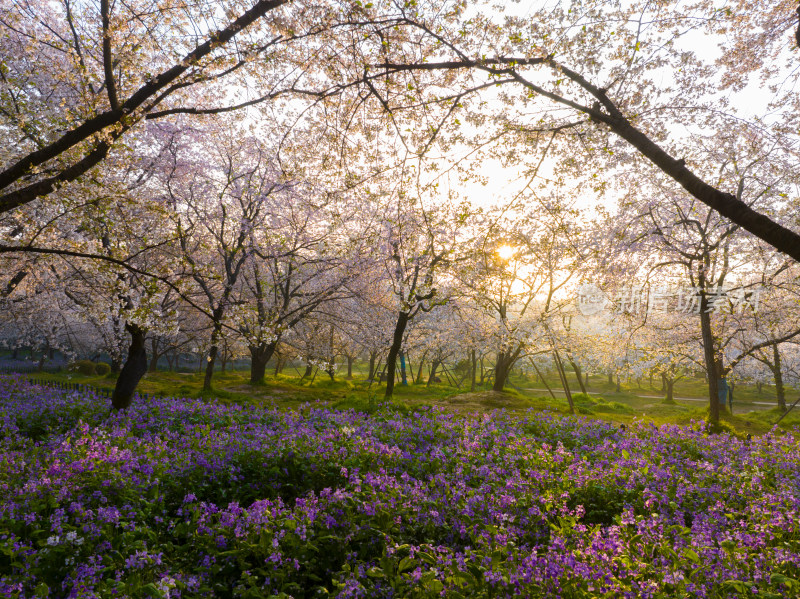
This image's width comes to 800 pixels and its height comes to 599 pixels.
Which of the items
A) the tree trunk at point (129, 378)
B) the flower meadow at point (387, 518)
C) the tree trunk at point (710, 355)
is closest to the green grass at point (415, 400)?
the tree trunk at point (710, 355)

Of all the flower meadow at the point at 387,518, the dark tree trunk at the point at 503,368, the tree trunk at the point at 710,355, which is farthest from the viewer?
the dark tree trunk at the point at 503,368

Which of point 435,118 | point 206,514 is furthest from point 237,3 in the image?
point 206,514

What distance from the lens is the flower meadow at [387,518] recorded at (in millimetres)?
3838

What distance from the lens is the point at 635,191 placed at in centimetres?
A: 1628

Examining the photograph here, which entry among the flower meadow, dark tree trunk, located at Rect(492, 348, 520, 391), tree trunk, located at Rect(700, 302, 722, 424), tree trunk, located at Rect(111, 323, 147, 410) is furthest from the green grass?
the flower meadow

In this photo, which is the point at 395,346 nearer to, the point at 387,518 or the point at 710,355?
A: the point at 710,355

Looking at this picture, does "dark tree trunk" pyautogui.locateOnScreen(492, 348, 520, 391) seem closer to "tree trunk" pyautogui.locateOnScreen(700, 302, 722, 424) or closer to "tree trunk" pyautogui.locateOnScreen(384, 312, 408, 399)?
"tree trunk" pyautogui.locateOnScreen(384, 312, 408, 399)

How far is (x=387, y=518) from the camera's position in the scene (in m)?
5.07

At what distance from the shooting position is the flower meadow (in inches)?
151

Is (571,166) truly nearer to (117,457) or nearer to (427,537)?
(427,537)

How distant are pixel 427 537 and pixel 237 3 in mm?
7385

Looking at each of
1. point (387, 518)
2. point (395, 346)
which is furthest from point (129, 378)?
point (387, 518)

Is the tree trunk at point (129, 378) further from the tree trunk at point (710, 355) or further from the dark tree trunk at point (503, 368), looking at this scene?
the dark tree trunk at point (503, 368)

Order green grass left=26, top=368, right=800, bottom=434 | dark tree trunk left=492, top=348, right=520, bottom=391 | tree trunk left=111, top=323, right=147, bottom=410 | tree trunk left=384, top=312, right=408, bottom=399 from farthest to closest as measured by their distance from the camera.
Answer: dark tree trunk left=492, top=348, right=520, bottom=391 < tree trunk left=384, top=312, right=408, bottom=399 < green grass left=26, top=368, right=800, bottom=434 < tree trunk left=111, top=323, right=147, bottom=410
